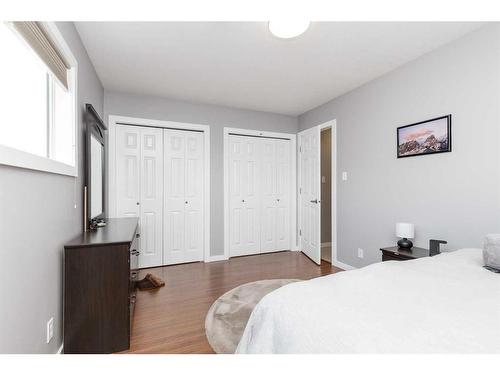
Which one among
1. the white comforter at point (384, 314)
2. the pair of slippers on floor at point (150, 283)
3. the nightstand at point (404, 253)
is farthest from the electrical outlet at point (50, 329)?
the nightstand at point (404, 253)

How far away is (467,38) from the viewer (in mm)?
2025

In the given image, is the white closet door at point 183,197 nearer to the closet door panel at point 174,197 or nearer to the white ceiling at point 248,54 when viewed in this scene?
the closet door panel at point 174,197

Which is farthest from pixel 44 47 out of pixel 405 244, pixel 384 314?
pixel 405 244

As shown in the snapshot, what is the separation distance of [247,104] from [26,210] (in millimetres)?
3178

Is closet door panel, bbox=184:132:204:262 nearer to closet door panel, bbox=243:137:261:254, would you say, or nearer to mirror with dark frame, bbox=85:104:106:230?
closet door panel, bbox=243:137:261:254

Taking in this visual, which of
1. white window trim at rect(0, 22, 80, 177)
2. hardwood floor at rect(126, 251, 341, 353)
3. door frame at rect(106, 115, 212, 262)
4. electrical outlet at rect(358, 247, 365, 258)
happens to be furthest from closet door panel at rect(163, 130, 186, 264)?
electrical outlet at rect(358, 247, 365, 258)


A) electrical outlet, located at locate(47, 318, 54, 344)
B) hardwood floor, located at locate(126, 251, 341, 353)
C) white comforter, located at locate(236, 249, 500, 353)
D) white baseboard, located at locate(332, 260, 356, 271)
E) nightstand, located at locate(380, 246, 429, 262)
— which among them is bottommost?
hardwood floor, located at locate(126, 251, 341, 353)

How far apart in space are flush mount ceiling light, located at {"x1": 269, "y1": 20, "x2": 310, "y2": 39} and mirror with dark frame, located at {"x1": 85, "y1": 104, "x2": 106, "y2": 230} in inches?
66.5

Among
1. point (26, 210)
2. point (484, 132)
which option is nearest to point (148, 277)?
point (26, 210)

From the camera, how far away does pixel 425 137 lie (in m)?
2.36

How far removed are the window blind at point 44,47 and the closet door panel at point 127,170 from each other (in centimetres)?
163

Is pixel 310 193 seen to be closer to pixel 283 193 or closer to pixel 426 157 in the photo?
pixel 283 193

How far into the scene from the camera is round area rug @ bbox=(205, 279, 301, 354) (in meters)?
1.74
